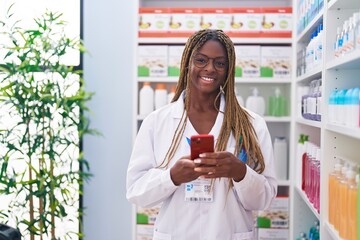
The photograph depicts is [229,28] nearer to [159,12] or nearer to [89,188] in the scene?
[159,12]

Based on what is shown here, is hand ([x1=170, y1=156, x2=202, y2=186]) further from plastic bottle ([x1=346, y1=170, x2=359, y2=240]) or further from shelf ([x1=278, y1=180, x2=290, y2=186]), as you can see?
shelf ([x1=278, y1=180, x2=290, y2=186])

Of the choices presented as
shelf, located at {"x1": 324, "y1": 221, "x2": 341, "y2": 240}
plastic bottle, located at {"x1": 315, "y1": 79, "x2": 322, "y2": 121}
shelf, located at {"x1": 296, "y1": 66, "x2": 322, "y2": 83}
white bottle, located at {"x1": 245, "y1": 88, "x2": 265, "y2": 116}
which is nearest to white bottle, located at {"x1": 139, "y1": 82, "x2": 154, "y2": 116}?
white bottle, located at {"x1": 245, "y1": 88, "x2": 265, "y2": 116}

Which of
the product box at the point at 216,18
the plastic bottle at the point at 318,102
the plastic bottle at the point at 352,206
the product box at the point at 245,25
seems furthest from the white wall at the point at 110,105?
the plastic bottle at the point at 352,206

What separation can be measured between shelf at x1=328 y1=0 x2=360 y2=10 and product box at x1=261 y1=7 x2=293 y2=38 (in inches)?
50.5

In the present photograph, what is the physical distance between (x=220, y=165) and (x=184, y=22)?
1.95 m

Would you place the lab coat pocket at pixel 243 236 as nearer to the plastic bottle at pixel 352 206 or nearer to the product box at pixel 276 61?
the plastic bottle at pixel 352 206

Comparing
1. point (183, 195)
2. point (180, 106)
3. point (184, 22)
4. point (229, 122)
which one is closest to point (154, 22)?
point (184, 22)

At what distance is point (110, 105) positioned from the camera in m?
3.87

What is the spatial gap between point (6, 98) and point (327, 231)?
2364 mm

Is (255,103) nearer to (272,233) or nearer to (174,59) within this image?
(174,59)

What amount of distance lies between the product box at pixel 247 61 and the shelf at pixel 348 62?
51.9 inches

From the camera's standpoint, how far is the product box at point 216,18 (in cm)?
347

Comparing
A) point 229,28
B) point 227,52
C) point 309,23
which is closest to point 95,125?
point 229,28

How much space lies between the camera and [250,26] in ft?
11.4
